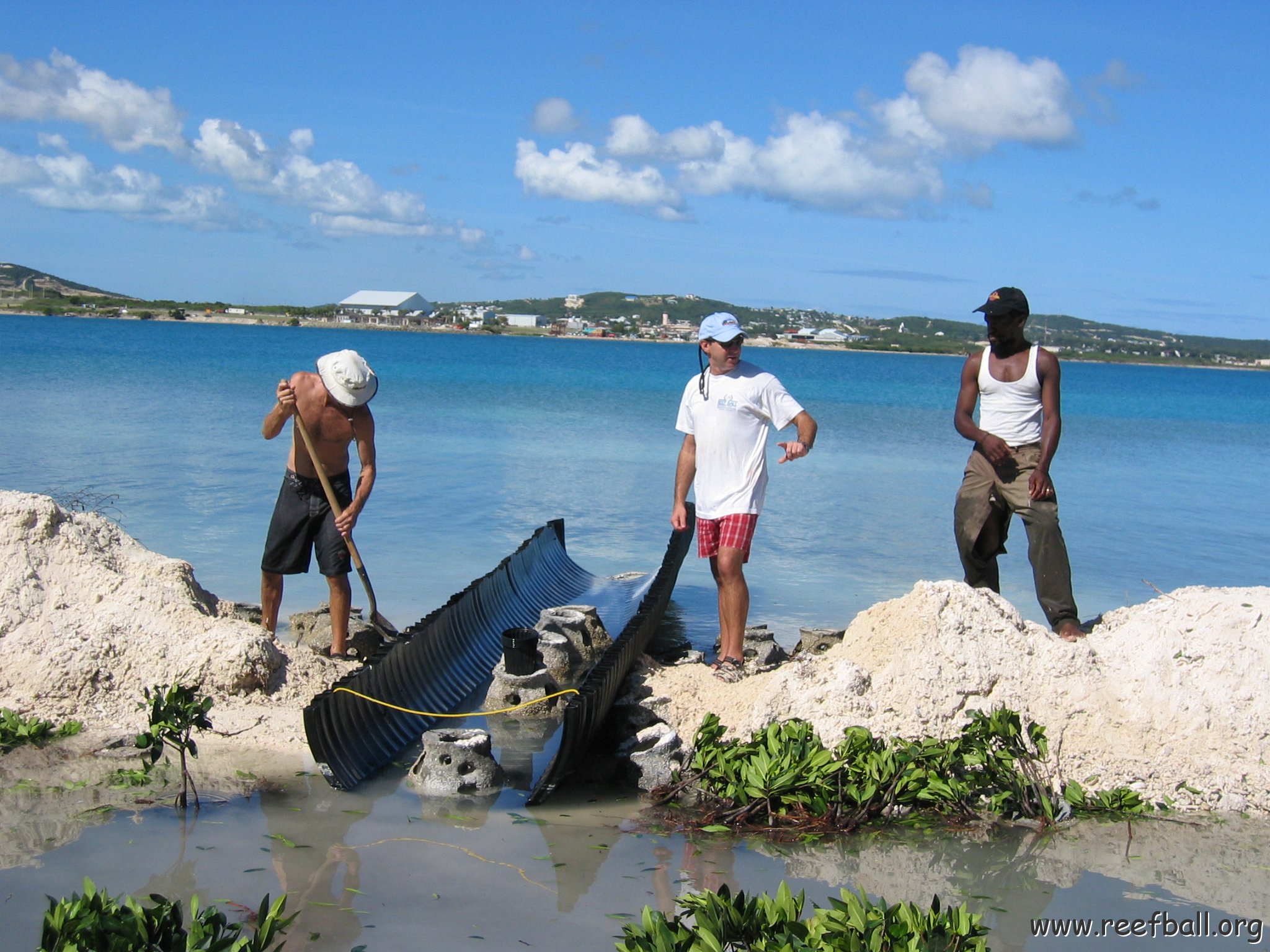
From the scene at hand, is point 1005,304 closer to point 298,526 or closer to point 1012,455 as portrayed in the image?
point 1012,455

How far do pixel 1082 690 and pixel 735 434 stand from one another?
227 cm

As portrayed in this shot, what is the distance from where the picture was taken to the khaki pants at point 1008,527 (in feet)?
20.5

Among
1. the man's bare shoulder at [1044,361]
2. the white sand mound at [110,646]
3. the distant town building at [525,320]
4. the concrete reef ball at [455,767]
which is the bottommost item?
the concrete reef ball at [455,767]

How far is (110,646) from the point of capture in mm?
5492

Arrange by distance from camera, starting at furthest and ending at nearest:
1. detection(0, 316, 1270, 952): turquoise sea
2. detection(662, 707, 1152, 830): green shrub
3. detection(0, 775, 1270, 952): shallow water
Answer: detection(662, 707, 1152, 830): green shrub, detection(0, 316, 1270, 952): turquoise sea, detection(0, 775, 1270, 952): shallow water

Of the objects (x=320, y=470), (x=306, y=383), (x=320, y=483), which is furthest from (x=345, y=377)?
(x=320, y=483)

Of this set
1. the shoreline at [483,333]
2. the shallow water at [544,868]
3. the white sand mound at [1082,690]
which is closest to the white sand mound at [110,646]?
the shallow water at [544,868]

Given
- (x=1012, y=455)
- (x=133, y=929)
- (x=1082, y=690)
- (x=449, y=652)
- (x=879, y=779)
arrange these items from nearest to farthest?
(x=133, y=929) < (x=879, y=779) < (x=1082, y=690) < (x=1012, y=455) < (x=449, y=652)

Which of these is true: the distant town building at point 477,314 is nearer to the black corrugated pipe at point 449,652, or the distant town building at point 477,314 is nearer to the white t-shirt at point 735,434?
the black corrugated pipe at point 449,652

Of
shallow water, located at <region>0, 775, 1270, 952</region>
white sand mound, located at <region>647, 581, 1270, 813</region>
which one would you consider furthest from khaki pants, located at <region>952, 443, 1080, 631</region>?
shallow water, located at <region>0, 775, 1270, 952</region>

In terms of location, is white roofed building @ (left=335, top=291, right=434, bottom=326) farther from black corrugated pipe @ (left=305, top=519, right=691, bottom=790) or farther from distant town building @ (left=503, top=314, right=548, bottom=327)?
black corrugated pipe @ (left=305, top=519, right=691, bottom=790)

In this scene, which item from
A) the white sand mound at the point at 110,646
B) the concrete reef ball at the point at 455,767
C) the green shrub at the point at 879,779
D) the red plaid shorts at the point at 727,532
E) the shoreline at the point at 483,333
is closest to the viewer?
the green shrub at the point at 879,779

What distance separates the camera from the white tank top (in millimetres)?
6344

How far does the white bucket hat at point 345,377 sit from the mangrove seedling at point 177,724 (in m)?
2.34
